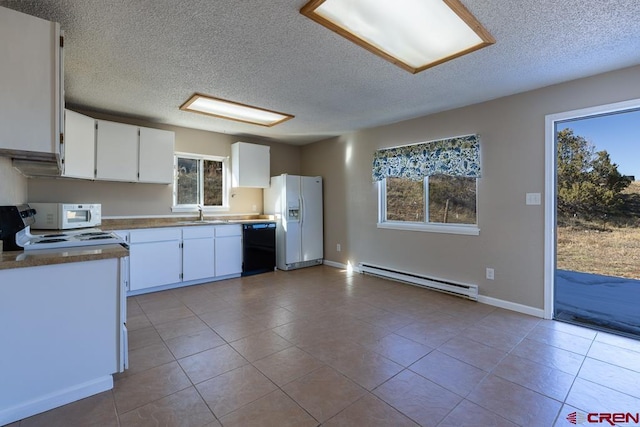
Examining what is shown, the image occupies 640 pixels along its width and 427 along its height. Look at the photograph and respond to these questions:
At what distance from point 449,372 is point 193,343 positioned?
1.98 meters

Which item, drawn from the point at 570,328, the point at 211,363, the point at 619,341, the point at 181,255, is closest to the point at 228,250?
the point at 181,255

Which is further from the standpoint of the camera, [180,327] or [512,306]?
[512,306]

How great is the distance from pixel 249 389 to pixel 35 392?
115cm

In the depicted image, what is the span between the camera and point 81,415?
157 centimetres

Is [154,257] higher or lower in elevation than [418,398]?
higher

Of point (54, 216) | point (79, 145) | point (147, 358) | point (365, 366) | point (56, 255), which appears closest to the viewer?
point (56, 255)

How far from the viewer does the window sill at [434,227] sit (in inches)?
137

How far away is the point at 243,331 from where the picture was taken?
102 inches

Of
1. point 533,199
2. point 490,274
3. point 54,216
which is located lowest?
point 490,274

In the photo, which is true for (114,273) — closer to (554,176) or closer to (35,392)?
(35,392)

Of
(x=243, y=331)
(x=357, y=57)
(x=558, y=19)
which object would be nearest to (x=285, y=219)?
(x=243, y=331)

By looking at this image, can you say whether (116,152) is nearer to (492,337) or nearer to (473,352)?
(473,352)

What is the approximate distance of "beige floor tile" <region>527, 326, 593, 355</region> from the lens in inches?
90.5

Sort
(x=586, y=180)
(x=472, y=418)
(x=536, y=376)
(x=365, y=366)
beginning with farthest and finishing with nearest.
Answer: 1. (x=586, y=180)
2. (x=365, y=366)
3. (x=536, y=376)
4. (x=472, y=418)
